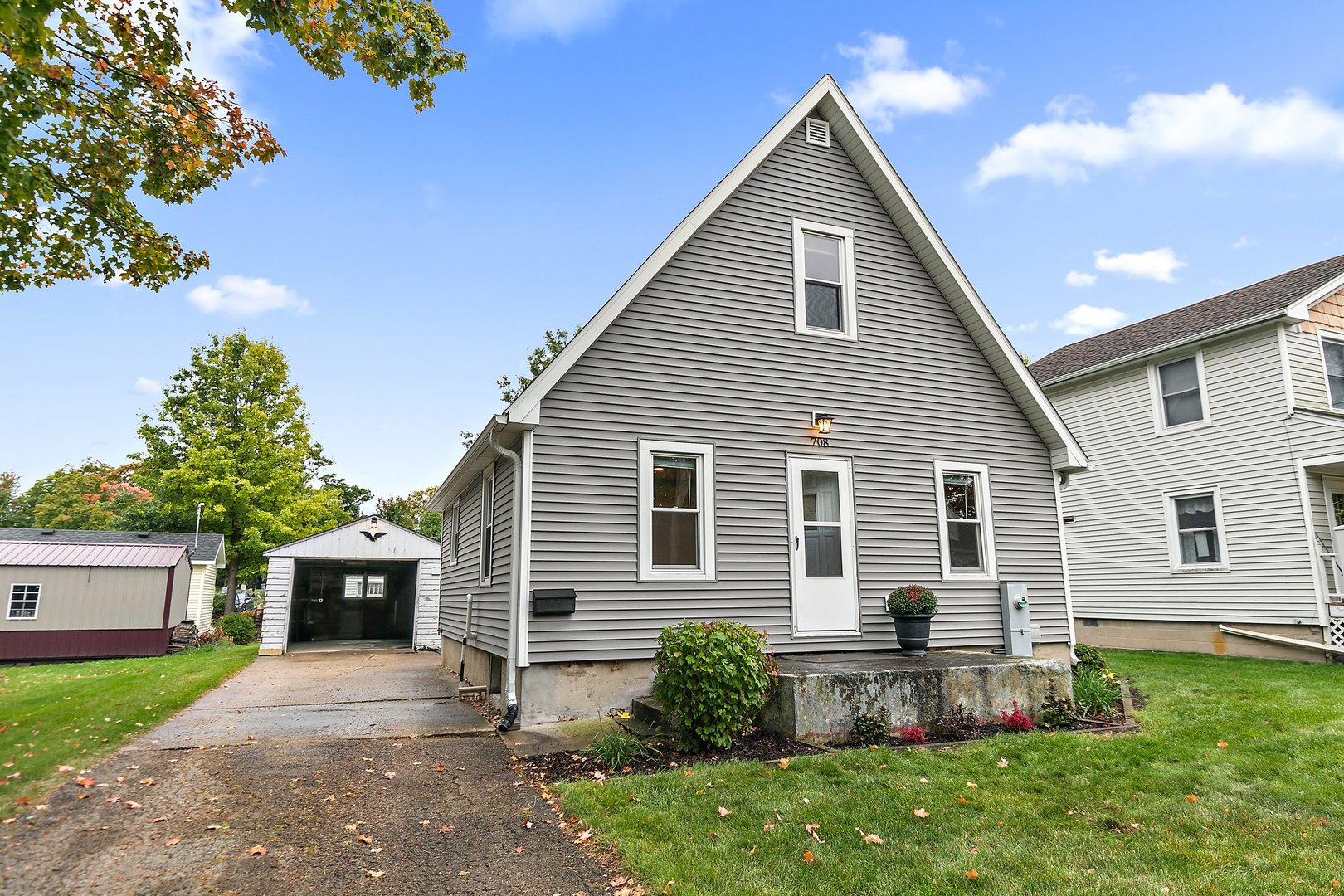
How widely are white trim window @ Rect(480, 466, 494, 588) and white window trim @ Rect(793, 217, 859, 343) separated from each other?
458 centimetres

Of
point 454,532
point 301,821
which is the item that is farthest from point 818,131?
point 301,821

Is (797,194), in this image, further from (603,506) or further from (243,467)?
(243,467)

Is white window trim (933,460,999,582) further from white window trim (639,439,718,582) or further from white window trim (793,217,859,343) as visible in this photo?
white window trim (639,439,718,582)

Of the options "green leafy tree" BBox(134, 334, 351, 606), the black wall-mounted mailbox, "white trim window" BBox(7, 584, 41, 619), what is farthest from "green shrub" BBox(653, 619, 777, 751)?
"green leafy tree" BBox(134, 334, 351, 606)

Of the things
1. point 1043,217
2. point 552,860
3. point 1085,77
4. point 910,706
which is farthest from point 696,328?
point 1043,217

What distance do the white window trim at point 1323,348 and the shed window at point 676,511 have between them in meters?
12.6

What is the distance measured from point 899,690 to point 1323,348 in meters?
12.7

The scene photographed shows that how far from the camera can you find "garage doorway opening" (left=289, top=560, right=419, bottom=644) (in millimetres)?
23484

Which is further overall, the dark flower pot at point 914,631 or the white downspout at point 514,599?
the dark flower pot at point 914,631

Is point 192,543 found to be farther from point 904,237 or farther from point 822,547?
point 904,237

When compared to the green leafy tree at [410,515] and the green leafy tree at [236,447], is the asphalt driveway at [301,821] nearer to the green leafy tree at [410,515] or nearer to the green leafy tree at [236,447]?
the green leafy tree at [236,447]

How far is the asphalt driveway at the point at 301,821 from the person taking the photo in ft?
13.3

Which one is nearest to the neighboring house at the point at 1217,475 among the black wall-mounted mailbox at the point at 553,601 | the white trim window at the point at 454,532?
the black wall-mounted mailbox at the point at 553,601

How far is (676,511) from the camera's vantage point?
8.55 meters
